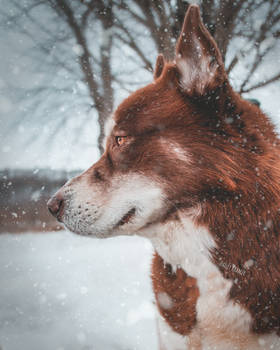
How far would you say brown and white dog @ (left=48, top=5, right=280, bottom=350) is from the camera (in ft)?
3.56

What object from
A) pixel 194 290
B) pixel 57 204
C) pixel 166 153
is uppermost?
pixel 166 153

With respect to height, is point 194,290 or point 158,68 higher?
point 158,68

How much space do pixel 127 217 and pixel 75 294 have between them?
174 cm

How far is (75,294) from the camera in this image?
256 centimetres

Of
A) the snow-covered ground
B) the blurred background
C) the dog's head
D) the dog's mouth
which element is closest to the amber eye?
the dog's head

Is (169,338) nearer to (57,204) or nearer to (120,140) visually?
(57,204)

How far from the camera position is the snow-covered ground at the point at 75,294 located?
2033 millimetres

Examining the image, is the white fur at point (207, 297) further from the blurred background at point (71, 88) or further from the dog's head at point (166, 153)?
the blurred background at point (71, 88)

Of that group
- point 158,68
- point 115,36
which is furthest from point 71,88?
point 158,68

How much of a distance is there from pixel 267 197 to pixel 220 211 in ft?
0.65

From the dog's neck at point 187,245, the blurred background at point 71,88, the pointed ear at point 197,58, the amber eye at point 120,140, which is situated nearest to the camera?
the pointed ear at point 197,58

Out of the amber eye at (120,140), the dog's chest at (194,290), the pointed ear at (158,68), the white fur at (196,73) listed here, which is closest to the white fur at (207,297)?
the dog's chest at (194,290)

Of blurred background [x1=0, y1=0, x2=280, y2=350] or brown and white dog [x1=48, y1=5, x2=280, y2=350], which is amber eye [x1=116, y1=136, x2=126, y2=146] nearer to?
brown and white dog [x1=48, y1=5, x2=280, y2=350]

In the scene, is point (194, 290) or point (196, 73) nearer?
point (196, 73)
